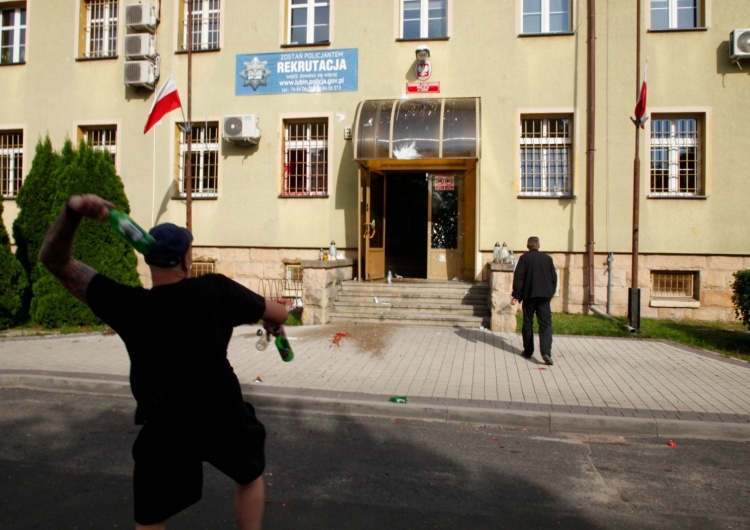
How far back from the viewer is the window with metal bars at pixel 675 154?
12875mm

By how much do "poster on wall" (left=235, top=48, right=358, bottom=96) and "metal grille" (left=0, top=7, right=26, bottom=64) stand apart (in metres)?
6.34

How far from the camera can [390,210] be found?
677 inches

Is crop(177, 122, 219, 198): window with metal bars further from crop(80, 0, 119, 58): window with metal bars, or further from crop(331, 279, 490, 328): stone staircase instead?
crop(331, 279, 490, 328): stone staircase

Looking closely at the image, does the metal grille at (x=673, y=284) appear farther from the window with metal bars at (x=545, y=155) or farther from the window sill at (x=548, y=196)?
the window with metal bars at (x=545, y=155)

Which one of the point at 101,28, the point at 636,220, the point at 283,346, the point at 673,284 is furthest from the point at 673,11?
the point at 101,28

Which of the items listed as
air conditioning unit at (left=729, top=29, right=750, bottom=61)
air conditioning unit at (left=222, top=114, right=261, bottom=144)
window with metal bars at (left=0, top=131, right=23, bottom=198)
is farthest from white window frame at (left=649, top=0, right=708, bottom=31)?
window with metal bars at (left=0, top=131, right=23, bottom=198)

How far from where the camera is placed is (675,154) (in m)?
12.9

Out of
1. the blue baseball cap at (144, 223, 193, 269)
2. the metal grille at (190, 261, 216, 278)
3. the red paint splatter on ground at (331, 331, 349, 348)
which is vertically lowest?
the red paint splatter on ground at (331, 331, 349, 348)

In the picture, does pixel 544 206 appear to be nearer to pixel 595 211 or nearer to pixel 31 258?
pixel 595 211

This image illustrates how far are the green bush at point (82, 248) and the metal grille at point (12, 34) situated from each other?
602 cm

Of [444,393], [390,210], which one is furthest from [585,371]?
[390,210]

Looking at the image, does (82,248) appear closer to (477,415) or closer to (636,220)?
(477,415)

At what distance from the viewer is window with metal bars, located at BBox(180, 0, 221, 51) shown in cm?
1459

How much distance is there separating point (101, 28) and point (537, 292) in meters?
13.5
